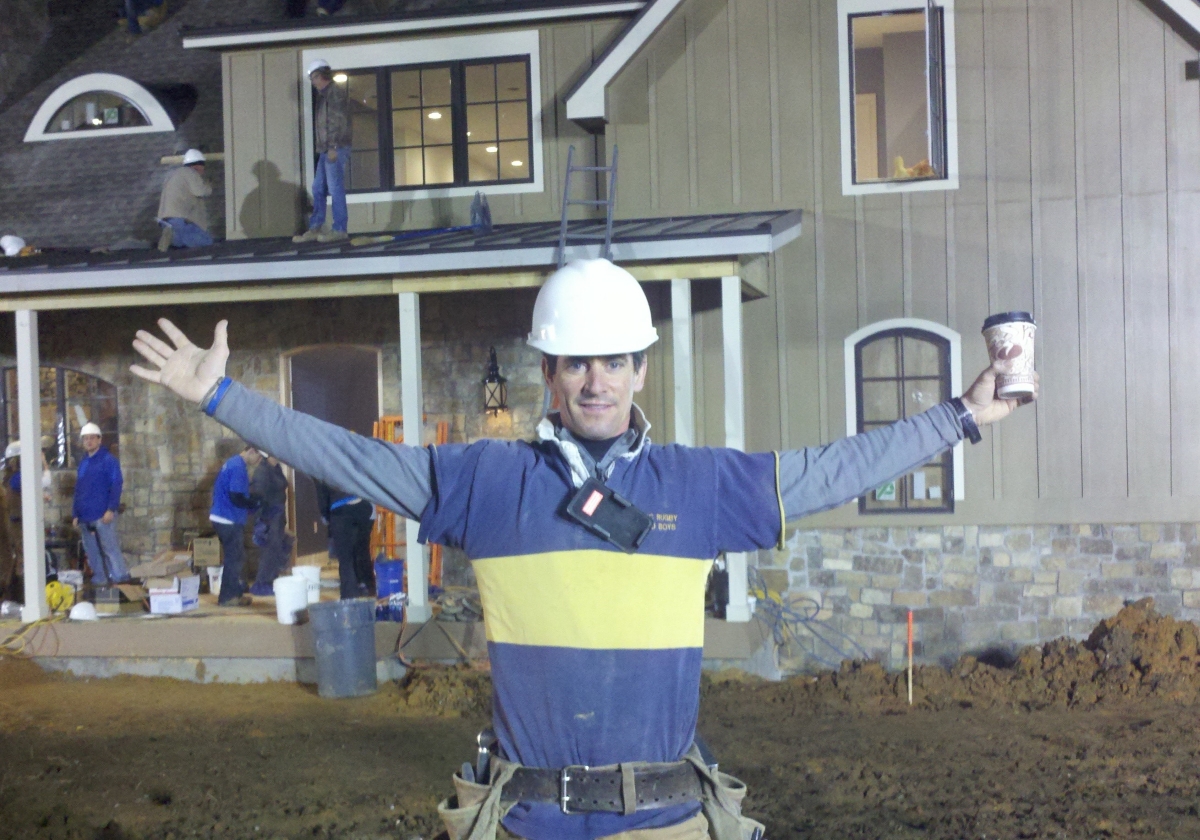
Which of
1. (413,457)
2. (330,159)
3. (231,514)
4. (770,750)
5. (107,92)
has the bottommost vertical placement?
(770,750)

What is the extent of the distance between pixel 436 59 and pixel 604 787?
1087 centimetres

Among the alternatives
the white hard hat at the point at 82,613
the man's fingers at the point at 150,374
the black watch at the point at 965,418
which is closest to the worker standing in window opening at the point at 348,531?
the white hard hat at the point at 82,613

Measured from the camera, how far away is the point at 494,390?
1216 centimetres

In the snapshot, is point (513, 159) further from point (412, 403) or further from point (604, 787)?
point (604, 787)

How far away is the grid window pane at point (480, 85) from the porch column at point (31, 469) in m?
4.84

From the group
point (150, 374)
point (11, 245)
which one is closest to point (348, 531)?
point (11, 245)

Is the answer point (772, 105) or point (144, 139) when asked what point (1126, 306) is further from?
point (144, 139)

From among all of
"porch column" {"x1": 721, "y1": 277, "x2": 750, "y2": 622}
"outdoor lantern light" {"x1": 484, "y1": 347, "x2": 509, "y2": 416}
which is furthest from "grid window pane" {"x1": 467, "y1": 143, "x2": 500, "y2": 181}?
"porch column" {"x1": 721, "y1": 277, "x2": 750, "y2": 622}

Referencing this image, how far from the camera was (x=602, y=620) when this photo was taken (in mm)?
2703

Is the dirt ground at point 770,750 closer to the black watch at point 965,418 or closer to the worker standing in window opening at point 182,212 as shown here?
the worker standing in window opening at point 182,212

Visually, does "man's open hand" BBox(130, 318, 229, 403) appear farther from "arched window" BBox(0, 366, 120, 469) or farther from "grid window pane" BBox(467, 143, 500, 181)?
"arched window" BBox(0, 366, 120, 469)

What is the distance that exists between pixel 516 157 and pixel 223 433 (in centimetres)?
438

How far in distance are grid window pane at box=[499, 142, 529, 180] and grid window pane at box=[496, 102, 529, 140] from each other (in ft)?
0.53

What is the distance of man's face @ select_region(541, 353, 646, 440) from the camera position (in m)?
2.86
